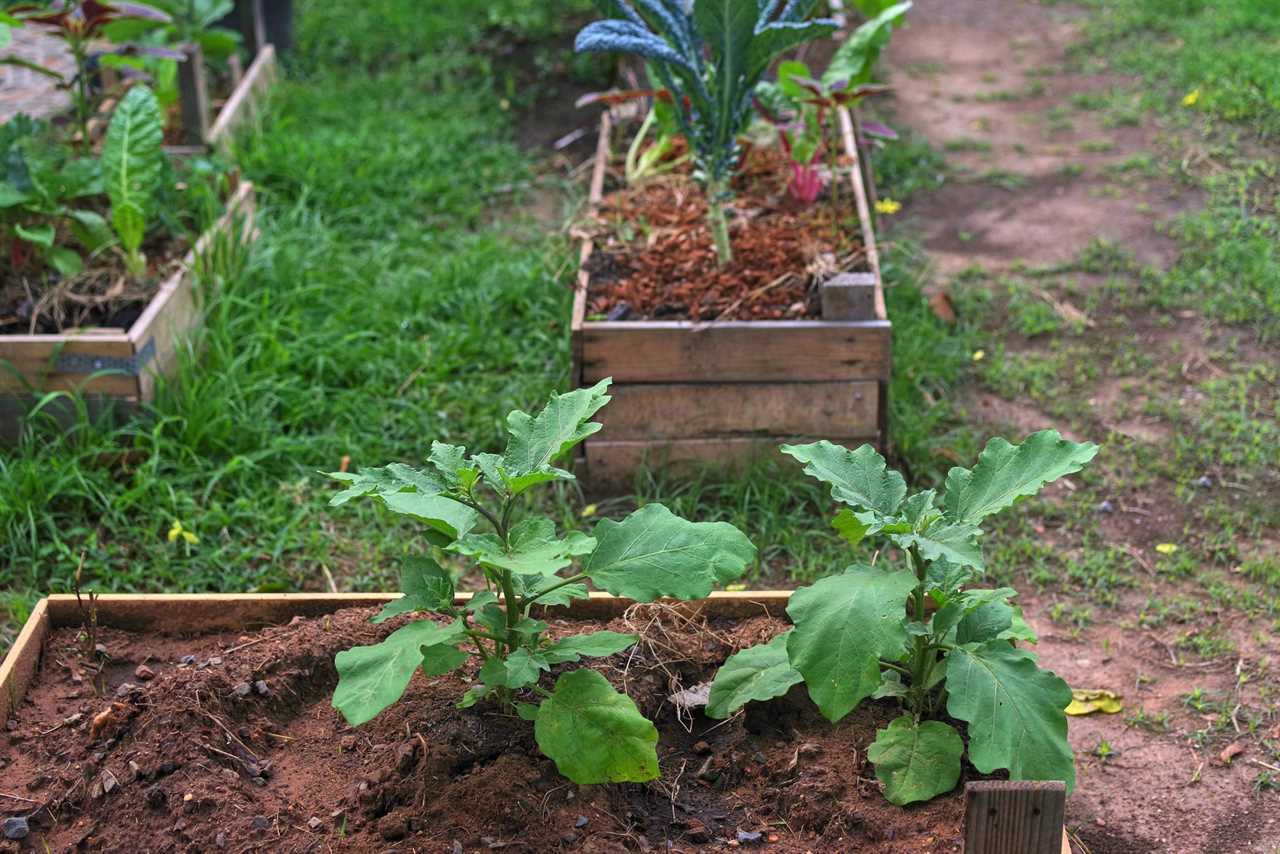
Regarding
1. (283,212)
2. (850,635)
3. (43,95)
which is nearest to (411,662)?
(850,635)

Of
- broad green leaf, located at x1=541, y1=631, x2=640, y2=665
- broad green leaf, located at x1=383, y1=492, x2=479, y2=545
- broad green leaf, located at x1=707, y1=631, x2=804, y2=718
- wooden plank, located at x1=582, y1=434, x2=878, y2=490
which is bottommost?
Result: wooden plank, located at x1=582, y1=434, x2=878, y2=490

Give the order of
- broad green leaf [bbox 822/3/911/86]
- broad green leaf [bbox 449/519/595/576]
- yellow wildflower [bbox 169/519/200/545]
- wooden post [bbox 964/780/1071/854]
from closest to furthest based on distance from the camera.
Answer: wooden post [bbox 964/780/1071/854] → broad green leaf [bbox 449/519/595/576] → yellow wildflower [bbox 169/519/200/545] → broad green leaf [bbox 822/3/911/86]

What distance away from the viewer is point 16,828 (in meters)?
2.44

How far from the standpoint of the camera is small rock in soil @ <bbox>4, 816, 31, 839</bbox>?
2.43m

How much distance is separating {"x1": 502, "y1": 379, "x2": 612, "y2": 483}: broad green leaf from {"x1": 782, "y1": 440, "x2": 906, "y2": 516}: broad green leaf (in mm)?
368

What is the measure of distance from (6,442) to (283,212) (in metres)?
1.76

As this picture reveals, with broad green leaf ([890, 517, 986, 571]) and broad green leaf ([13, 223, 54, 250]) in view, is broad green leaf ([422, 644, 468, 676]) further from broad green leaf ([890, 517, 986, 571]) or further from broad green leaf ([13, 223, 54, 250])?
broad green leaf ([13, 223, 54, 250])

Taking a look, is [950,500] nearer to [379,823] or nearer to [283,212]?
[379,823]

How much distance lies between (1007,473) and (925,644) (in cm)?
35

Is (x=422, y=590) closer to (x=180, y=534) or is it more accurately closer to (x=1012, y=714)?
(x=1012, y=714)

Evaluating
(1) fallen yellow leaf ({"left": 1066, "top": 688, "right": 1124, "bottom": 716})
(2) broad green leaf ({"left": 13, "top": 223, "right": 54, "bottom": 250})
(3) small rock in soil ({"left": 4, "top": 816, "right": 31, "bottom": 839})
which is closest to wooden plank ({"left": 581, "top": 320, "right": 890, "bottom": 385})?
(1) fallen yellow leaf ({"left": 1066, "top": 688, "right": 1124, "bottom": 716})

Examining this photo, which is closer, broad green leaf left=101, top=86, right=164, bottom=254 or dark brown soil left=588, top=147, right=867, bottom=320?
dark brown soil left=588, top=147, right=867, bottom=320

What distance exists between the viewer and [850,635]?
234 centimetres

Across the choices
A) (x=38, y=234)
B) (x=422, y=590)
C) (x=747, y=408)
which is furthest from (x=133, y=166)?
(x=422, y=590)
